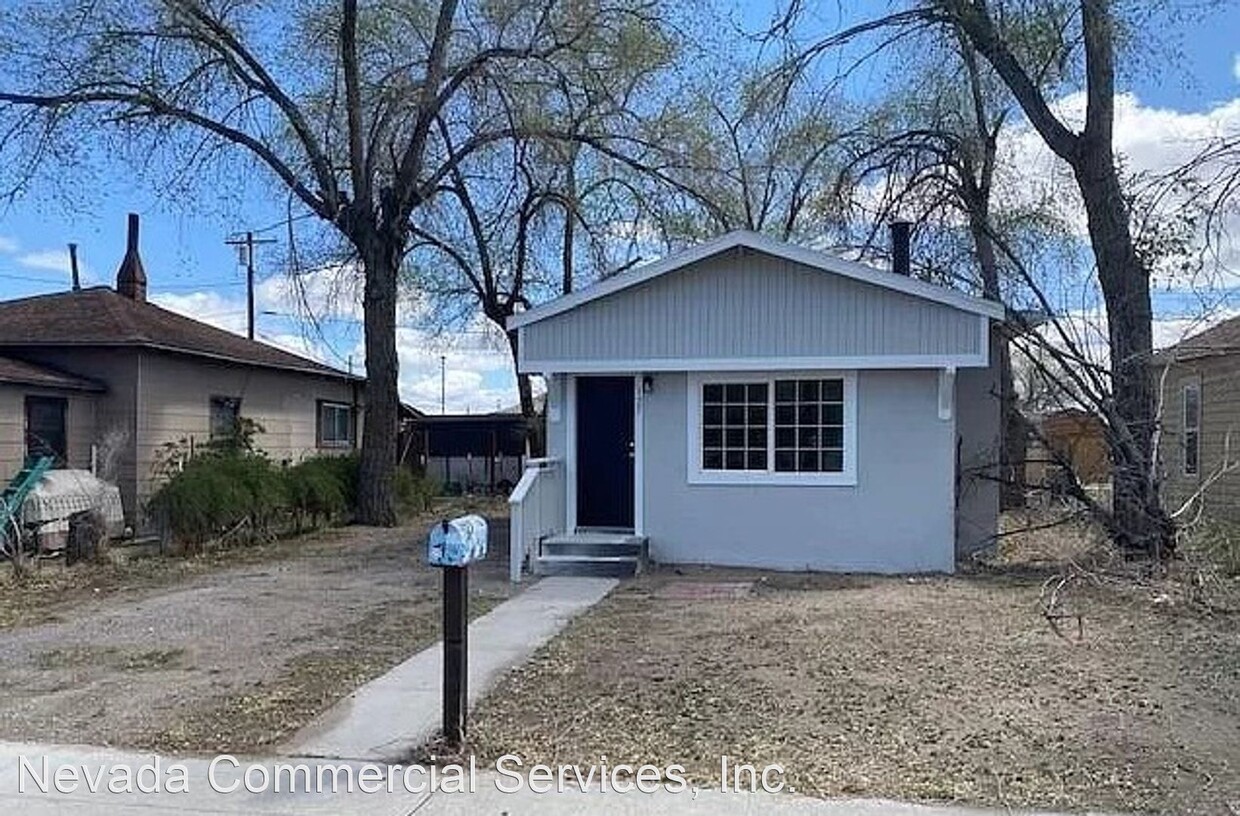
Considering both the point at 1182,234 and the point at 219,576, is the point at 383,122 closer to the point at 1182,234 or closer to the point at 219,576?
the point at 219,576

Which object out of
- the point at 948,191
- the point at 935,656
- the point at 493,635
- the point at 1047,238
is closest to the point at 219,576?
the point at 493,635

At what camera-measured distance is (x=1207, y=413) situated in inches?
818

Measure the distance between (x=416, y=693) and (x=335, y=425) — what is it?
64.0 ft

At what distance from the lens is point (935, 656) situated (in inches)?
318

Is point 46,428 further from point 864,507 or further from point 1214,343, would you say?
point 1214,343

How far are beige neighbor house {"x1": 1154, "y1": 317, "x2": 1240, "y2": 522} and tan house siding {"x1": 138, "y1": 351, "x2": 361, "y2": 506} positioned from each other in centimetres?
1569

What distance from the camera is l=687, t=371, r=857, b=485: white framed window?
1328cm

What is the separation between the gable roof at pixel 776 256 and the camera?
1264 cm

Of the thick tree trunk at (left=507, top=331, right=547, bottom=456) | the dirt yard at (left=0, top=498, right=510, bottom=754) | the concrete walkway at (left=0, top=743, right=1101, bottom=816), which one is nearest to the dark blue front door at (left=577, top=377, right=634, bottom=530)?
the dirt yard at (left=0, top=498, right=510, bottom=754)

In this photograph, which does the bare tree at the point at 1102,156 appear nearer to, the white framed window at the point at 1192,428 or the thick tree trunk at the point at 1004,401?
the thick tree trunk at the point at 1004,401

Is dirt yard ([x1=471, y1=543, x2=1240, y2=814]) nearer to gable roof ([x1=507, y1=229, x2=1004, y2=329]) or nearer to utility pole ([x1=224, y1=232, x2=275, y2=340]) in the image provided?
gable roof ([x1=507, y1=229, x2=1004, y2=329])

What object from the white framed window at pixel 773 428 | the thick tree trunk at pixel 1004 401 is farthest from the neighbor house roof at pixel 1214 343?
the white framed window at pixel 773 428

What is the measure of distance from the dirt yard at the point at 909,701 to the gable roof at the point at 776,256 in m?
3.65

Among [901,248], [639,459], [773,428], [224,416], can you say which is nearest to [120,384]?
[224,416]
